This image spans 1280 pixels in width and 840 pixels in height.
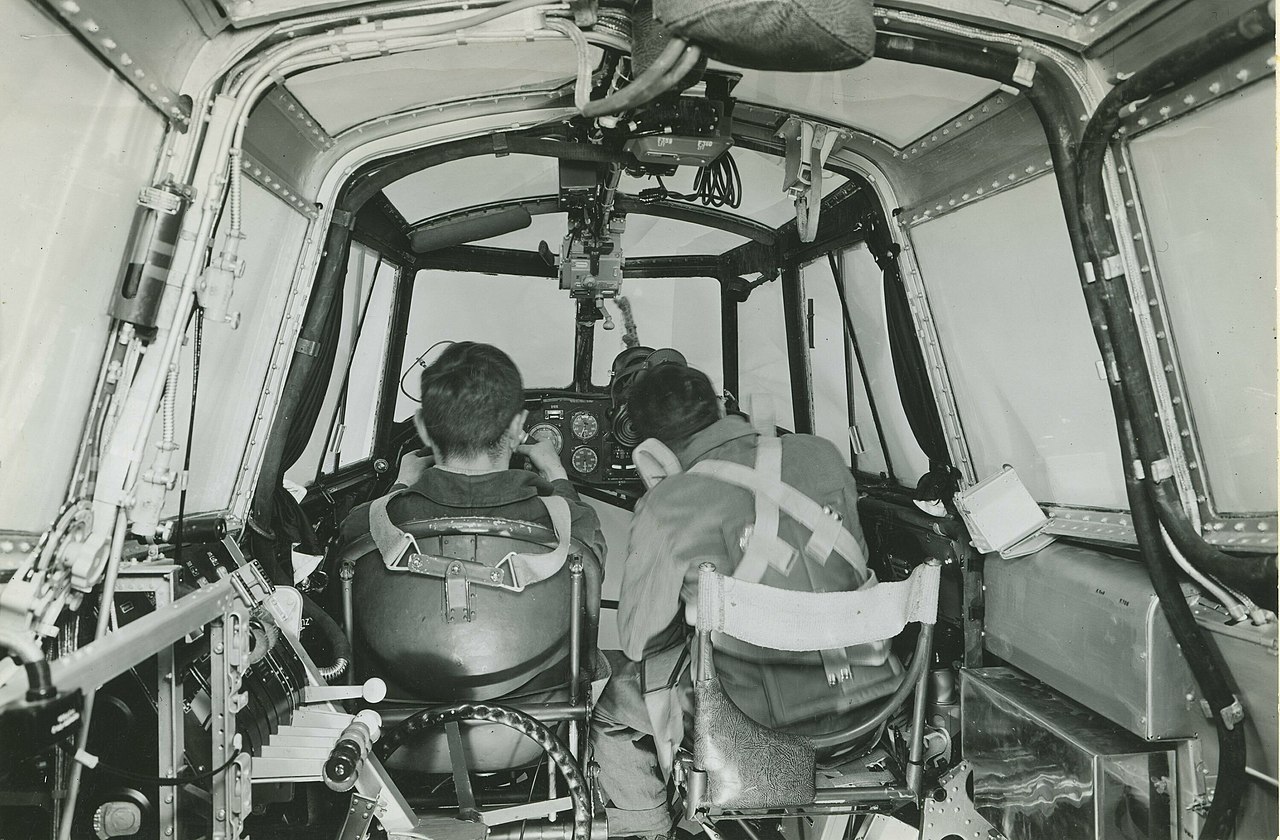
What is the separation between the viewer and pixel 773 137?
301 centimetres

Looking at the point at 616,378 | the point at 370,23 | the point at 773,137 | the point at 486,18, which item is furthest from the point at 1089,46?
the point at 616,378

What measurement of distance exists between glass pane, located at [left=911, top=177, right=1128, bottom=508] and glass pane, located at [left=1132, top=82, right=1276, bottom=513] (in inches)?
12.3

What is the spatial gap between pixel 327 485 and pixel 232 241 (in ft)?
6.96

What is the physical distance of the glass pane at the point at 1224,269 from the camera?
1.66 m

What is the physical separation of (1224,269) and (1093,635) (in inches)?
37.6

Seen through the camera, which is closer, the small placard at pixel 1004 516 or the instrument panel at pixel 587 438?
the small placard at pixel 1004 516

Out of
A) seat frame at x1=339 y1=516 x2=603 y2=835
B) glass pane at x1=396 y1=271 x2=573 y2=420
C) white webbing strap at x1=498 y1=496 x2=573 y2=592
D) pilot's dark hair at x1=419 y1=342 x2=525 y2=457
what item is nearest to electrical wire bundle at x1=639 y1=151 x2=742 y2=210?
pilot's dark hair at x1=419 y1=342 x2=525 y2=457

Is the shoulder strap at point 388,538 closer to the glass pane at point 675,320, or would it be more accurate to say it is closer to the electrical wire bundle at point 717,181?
the electrical wire bundle at point 717,181

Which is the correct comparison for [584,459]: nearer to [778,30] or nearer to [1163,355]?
[1163,355]

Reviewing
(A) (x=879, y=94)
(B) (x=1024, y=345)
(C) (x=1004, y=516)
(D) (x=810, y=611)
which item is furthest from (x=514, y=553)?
(A) (x=879, y=94)

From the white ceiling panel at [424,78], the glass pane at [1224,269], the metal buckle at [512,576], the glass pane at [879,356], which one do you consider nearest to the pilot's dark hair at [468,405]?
the metal buckle at [512,576]

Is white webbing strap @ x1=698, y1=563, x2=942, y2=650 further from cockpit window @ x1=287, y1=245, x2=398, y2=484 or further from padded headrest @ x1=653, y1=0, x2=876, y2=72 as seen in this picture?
cockpit window @ x1=287, y1=245, x2=398, y2=484

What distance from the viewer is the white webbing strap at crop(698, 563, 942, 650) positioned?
2027 millimetres

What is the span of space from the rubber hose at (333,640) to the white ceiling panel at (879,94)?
2130 mm
